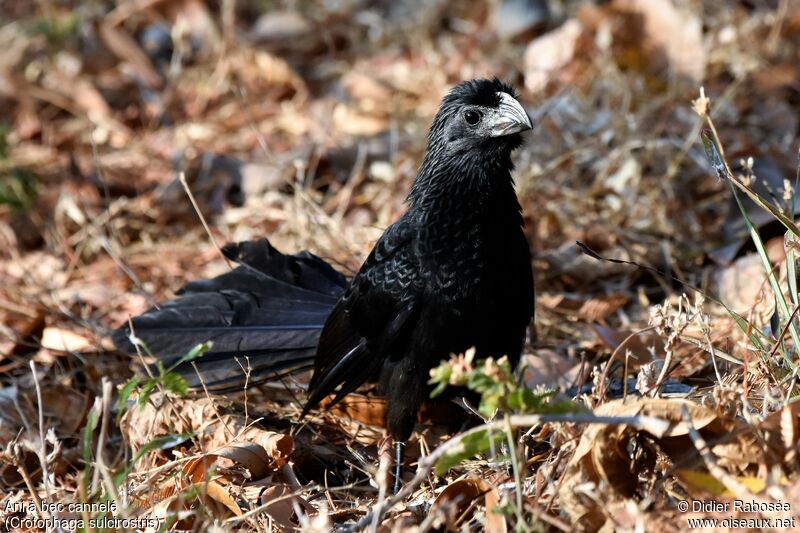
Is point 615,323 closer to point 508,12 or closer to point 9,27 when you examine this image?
point 508,12

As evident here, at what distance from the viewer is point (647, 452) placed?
2.41 m

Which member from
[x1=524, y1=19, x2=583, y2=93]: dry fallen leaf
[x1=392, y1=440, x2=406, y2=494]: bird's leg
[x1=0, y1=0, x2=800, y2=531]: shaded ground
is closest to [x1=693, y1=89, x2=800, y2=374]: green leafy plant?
[x1=0, y1=0, x2=800, y2=531]: shaded ground

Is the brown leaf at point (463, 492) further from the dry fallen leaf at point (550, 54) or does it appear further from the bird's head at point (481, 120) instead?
the dry fallen leaf at point (550, 54)

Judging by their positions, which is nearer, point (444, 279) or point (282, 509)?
point (282, 509)

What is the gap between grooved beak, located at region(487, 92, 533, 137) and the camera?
3301 mm

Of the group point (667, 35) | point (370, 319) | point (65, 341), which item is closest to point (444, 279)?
point (370, 319)

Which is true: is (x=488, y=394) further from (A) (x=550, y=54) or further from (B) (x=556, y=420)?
(A) (x=550, y=54)

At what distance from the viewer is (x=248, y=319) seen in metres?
3.91

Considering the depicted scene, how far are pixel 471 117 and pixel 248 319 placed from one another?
128cm

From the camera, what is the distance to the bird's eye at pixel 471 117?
346 cm

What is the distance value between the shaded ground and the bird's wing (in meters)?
0.29

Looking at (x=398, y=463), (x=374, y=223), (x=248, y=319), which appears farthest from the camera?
(x=374, y=223)

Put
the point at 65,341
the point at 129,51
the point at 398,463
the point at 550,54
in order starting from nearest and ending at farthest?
the point at 398,463 < the point at 65,341 < the point at 550,54 < the point at 129,51

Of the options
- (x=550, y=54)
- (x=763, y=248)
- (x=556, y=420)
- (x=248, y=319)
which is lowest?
(x=248, y=319)
